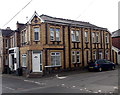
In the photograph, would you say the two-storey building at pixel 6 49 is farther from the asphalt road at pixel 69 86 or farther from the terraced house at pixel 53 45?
the asphalt road at pixel 69 86

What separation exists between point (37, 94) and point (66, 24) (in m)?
14.7

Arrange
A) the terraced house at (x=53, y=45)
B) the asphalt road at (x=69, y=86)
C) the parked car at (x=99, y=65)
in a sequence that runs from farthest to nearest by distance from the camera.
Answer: the parked car at (x=99, y=65), the terraced house at (x=53, y=45), the asphalt road at (x=69, y=86)

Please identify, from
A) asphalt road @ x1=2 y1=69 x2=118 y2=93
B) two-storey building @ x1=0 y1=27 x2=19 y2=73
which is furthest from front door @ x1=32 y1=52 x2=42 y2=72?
two-storey building @ x1=0 y1=27 x2=19 y2=73

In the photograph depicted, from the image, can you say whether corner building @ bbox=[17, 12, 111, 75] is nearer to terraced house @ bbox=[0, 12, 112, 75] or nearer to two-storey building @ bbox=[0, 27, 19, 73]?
terraced house @ bbox=[0, 12, 112, 75]

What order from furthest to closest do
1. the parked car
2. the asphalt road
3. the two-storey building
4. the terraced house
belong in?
the two-storey building → the parked car → the terraced house → the asphalt road

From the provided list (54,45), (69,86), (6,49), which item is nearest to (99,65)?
(54,45)

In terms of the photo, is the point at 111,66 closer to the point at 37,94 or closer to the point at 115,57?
the point at 115,57

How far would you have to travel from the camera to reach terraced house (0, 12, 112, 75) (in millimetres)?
21391

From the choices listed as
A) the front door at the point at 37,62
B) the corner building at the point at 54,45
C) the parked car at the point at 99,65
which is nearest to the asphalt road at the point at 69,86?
the front door at the point at 37,62

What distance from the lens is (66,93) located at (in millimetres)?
10469

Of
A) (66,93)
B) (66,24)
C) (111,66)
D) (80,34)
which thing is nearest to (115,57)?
(111,66)

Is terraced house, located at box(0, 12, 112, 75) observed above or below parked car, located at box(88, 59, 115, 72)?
above

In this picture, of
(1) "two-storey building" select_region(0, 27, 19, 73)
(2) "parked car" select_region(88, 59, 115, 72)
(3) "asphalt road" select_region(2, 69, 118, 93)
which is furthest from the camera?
(1) "two-storey building" select_region(0, 27, 19, 73)

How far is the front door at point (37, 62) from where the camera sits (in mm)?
21438
